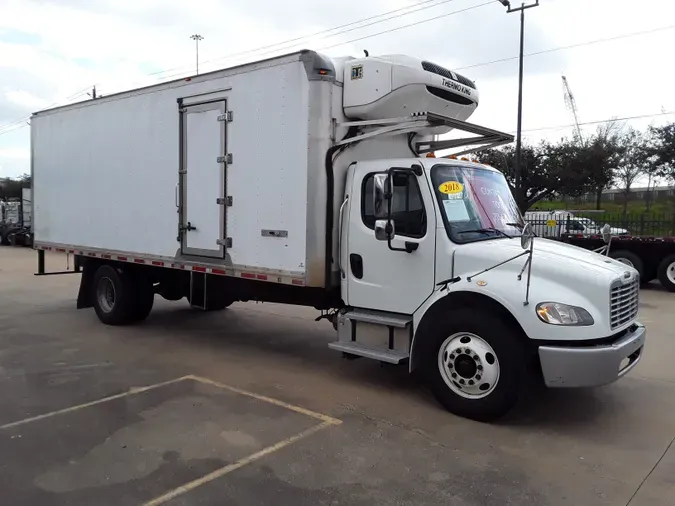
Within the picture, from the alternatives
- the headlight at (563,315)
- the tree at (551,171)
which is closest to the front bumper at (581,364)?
the headlight at (563,315)

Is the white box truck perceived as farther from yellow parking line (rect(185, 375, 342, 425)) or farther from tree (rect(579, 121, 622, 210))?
tree (rect(579, 121, 622, 210))

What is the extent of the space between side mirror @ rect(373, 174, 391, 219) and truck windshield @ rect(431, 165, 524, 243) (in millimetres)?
487

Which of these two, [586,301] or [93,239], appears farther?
[93,239]

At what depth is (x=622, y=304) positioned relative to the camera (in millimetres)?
5258

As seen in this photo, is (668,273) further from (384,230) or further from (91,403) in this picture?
(91,403)

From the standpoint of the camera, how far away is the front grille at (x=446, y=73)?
638 cm

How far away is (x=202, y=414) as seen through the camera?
543cm

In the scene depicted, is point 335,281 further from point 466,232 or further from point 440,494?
point 440,494

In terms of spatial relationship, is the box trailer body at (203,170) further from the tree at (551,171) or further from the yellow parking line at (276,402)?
the tree at (551,171)

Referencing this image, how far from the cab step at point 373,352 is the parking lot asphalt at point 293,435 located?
452mm

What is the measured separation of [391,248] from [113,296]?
5564 mm

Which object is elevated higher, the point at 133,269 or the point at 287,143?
the point at 287,143

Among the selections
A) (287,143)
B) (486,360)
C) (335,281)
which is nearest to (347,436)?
(486,360)

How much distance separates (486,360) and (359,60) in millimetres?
3481
